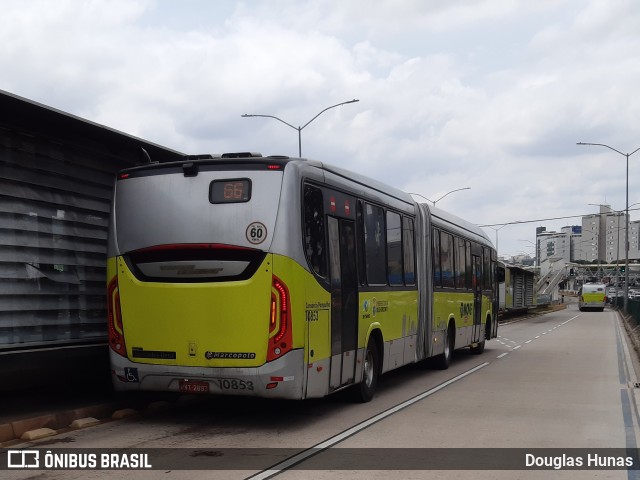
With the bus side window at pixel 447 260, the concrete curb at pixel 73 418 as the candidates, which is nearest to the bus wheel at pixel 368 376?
the concrete curb at pixel 73 418

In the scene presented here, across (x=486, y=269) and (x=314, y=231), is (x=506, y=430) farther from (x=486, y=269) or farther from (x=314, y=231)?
(x=486, y=269)

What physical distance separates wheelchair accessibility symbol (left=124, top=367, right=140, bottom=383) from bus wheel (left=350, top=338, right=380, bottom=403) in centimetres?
343

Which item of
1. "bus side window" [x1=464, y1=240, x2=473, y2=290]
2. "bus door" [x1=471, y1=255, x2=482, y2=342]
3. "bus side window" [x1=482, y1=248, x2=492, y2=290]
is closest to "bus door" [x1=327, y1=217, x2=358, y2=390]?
"bus side window" [x1=464, y1=240, x2=473, y2=290]

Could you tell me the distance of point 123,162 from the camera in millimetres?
11602

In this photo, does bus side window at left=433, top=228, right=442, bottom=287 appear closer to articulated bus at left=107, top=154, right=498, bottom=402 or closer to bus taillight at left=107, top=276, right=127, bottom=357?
articulated bus at left=107, top=154, right=498, bottom=402

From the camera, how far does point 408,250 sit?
14.0 m

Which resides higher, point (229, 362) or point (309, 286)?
point (309, 286)

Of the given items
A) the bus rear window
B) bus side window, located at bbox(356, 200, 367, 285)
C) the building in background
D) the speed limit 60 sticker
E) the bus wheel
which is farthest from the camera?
the bus wheel

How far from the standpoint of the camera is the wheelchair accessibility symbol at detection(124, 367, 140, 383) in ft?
30.5

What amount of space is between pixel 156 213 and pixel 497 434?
500cm

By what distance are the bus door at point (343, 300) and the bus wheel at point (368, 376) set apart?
25.6 inches

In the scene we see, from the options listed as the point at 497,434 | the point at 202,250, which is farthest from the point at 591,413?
the point at 202,250

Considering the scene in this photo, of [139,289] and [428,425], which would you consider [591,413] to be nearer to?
[428,425]

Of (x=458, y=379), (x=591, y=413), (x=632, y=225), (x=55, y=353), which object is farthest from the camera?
(x=632, y=225)
